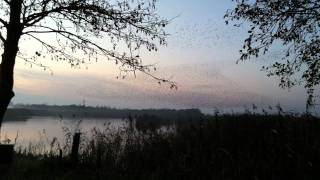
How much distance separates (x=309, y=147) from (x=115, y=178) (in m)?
4.52

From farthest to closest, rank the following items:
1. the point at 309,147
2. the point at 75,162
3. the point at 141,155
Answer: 1. the point at 141,155
2. the point at 75,162
3. the point at 309,147

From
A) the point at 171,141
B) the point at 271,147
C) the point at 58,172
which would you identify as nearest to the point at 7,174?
the point at 58,172

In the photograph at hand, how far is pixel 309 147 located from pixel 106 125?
779cm

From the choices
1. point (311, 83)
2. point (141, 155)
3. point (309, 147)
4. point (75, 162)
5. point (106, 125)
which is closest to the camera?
point (309, 147)

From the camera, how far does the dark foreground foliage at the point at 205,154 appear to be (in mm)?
10188

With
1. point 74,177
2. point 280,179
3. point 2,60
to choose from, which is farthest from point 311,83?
point 2,60

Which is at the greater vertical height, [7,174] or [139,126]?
[139,126]

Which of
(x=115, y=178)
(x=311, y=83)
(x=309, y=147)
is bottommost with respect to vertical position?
(x=115, y=178)

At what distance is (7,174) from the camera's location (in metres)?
10.0

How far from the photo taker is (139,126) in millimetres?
16391

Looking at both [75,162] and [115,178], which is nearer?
[115,178]

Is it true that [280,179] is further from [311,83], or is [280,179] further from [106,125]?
[106,125]

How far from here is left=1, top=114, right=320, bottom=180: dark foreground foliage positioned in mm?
10188

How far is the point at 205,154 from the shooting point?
1150 centimetres
